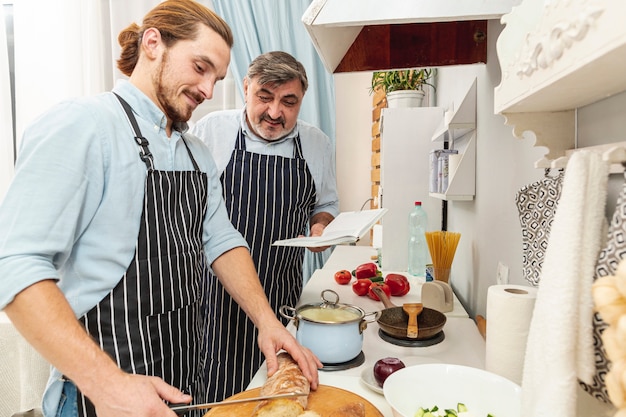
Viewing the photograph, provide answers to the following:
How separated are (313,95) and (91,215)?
241 centimetres

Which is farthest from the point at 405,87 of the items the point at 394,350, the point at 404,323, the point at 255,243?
the point at 394,350

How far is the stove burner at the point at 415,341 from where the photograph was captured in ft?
4.76

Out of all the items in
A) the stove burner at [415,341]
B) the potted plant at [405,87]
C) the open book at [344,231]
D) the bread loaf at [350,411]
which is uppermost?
Result: the potted plant at [405,87]

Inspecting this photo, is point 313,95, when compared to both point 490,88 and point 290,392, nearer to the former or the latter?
point 490,88

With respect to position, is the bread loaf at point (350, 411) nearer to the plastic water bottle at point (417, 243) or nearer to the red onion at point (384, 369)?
the red onion at point (384, 369)

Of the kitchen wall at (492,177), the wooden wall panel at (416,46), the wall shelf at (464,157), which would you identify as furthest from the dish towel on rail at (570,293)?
the wall shelf at (464,157)

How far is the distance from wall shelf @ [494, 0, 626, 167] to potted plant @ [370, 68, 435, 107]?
2.10 metres

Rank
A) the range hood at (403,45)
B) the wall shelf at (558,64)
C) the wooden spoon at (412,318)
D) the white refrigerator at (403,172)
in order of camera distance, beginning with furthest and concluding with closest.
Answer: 1. the white refrigerator at (403,172)
2. the range hood at (403,45)
3. the wooden spoon at (412,318)
4. the wall shelf at (558,64)

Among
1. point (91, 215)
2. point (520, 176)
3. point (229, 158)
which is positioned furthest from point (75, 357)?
point (229, 158)

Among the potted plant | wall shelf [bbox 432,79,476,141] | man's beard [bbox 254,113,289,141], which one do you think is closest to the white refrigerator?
the potted plant

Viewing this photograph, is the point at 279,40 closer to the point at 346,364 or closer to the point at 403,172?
the point at 403,172

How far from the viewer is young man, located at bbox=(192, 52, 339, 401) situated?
200 cm

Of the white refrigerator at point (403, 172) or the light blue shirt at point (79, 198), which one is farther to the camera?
the white refrigerator at point (403, 172)

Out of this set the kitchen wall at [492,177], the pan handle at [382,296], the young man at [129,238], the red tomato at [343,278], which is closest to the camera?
the kitchen wall at [492,177]
